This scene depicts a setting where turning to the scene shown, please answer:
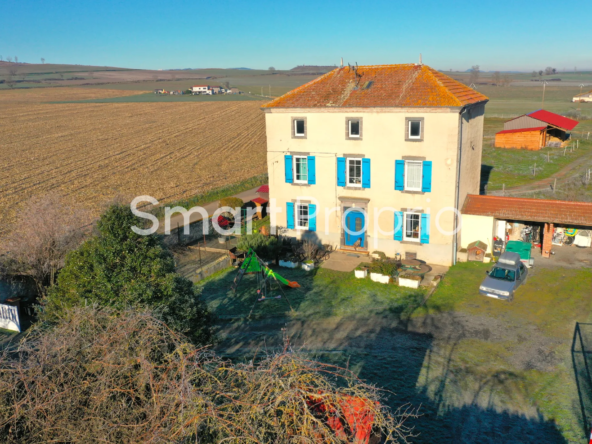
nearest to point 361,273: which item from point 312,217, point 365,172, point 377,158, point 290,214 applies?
point 312,217

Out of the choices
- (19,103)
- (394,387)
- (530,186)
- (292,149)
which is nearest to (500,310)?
(394,387)

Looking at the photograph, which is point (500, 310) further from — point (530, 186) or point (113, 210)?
point (530, 186)

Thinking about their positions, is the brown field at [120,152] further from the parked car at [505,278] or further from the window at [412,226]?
the parked car at [505,278]

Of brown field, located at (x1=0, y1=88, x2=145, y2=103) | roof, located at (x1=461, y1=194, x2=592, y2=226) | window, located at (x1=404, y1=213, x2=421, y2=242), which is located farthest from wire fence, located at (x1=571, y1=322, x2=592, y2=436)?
brown field, located at (x1=0, y1=88, x2=145, y2=103)

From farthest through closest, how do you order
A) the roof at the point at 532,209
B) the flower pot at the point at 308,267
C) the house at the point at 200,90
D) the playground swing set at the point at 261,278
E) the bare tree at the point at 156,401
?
the house at the point at 200,90 < the flower pot at the point at 308,267 < the roof at the point at 532,209 < the playground swing set at the point at 261,278 < the bare tree at the point at 156,401

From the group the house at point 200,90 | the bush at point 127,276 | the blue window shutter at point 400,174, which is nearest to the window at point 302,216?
the blue window shutter at point 400,174

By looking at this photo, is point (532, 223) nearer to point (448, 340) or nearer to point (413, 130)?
point (413, 130)
